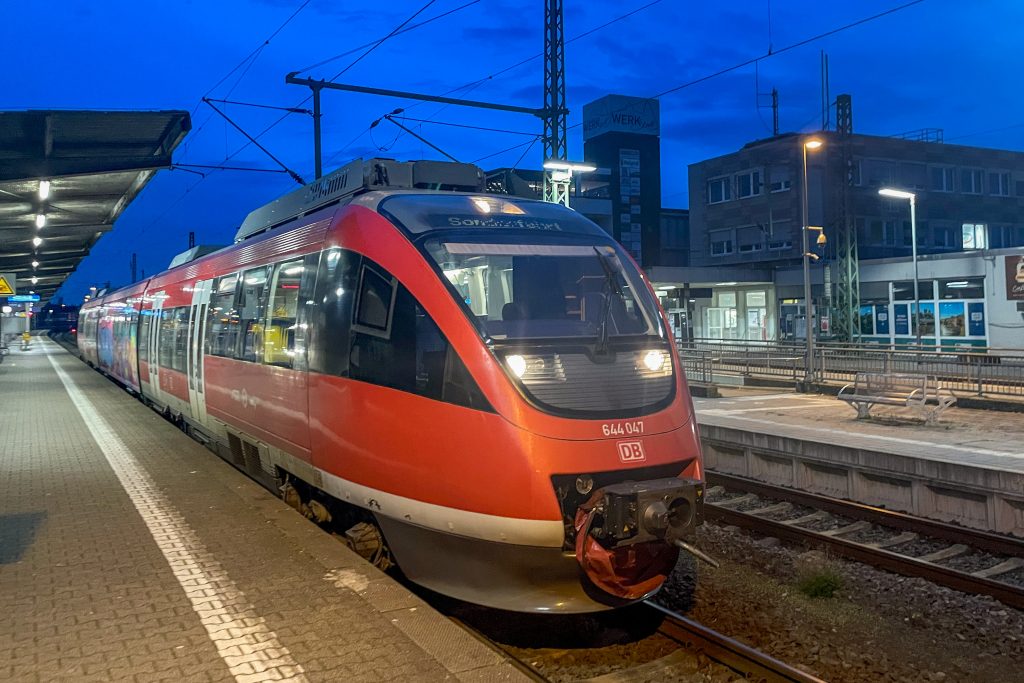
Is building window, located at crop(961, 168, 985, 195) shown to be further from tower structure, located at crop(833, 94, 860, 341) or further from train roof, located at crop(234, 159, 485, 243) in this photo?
train roof, located at crop(234, 159, 485, 243)

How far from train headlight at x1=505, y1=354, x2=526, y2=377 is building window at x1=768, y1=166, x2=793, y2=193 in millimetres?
41712

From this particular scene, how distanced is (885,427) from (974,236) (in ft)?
124

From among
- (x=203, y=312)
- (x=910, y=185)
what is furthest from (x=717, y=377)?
(x=910, y=185)

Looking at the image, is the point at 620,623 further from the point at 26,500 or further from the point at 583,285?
the point at 26,500

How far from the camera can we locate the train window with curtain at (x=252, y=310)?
8.60 metres

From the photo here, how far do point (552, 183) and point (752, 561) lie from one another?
13.8 m

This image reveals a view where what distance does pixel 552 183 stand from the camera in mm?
20281

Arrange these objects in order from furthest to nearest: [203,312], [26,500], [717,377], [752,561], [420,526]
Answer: [717,377] → [203,312] → [26,500] → [752,561] → [420,526]

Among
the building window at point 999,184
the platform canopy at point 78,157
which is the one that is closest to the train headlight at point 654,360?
the platform canopy at point 78,157

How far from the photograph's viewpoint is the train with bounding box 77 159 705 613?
17.2ft

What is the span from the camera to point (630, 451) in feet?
17.8

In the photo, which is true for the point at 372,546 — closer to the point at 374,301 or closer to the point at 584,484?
the point at 374,301

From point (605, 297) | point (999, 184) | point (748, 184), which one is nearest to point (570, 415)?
point (605, 297)

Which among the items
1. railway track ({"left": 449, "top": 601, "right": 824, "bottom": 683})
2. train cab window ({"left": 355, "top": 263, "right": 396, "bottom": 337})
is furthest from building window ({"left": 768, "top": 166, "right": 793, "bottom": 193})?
railway track ({"left": 449, "top": 601, "right": 824, "bottom": 683})
